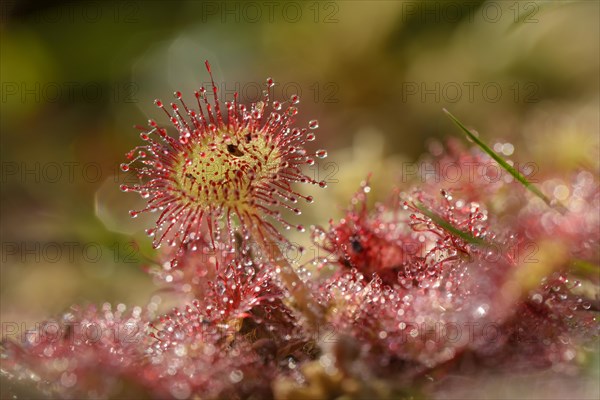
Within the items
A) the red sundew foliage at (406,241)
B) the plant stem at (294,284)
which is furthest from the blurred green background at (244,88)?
the plant stem at (294,284)

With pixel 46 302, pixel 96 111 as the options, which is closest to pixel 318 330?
pixel 46 302

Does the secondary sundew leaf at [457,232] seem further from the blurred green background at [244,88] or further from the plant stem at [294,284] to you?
the blurred green background at [244,88]

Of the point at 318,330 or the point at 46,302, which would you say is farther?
the point at 46,302

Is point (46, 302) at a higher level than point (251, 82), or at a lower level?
lower

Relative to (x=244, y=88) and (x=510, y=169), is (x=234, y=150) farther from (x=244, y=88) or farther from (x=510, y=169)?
(x=244, y=88)

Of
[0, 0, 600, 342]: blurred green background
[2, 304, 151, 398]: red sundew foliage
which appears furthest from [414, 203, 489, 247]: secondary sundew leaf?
[0, 0, 600, 342]: blurred green background

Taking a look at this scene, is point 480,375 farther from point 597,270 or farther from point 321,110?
point 321,110
